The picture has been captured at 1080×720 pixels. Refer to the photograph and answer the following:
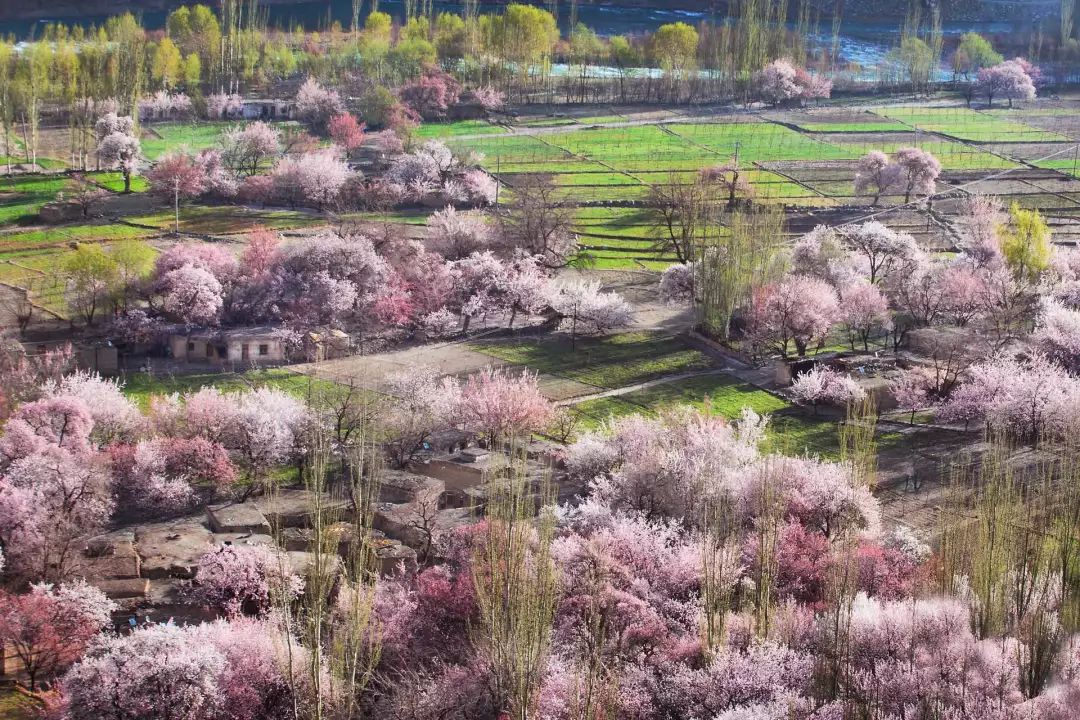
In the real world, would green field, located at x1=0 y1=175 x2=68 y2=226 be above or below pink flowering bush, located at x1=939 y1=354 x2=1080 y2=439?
above

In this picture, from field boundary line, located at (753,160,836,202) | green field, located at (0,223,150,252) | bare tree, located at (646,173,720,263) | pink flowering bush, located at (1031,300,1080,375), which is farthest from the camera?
field boundary line, located at (753,160,836,202)

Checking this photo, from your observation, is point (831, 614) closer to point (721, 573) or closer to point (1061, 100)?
point (721, 573)

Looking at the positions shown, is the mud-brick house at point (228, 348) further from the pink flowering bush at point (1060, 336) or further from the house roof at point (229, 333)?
the pink flowering bush at point (1060, 336)

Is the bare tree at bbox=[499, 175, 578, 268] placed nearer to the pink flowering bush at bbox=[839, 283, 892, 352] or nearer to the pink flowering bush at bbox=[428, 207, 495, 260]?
the pink flowering bush at bbox=[428, 207, 495, 260]

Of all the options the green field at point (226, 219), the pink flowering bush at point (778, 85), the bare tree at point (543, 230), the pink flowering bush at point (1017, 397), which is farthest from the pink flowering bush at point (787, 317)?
the pink flowering bush at point (778, 85)

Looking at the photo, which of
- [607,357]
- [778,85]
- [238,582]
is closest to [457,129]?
[778,85]

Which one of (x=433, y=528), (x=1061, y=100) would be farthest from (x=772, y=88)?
(x=433, y=528)

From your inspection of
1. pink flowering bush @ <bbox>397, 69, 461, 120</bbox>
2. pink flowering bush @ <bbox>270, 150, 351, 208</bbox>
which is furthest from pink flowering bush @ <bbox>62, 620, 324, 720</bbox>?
pink flowering bush @ <bbox>397, 69, 461, 120</bbox>
